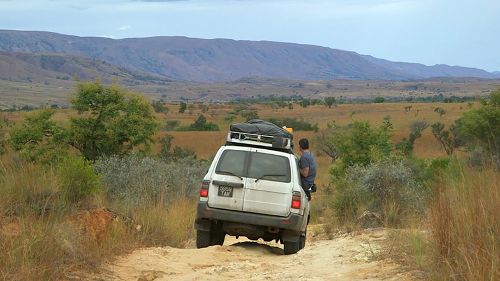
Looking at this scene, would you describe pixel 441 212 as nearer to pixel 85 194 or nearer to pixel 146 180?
pixel 85 194

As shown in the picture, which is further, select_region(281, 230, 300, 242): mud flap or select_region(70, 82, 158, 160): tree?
select_region(70, 82, 158, 160): tree

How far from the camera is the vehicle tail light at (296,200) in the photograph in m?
11.2

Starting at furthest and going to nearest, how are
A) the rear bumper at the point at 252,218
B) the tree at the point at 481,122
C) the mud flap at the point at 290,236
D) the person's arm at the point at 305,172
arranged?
the tree at the point at 481,122
the person's arm at the point at 305,172
the mud flap at the point at 290,236
the rear bumper at the point at 252,218

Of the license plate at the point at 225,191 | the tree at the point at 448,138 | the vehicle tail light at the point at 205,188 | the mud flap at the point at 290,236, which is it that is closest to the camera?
the license plate at the point at 225,191

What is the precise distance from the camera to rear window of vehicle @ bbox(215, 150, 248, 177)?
450 inches

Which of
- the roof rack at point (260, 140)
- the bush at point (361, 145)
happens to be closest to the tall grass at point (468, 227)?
the roof rack at point (260, 140)

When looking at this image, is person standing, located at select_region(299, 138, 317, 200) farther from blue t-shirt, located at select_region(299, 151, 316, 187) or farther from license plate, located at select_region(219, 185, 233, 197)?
license plate, located at select_region(219, 185, 233, 197)

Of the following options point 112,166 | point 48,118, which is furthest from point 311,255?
point 48,118

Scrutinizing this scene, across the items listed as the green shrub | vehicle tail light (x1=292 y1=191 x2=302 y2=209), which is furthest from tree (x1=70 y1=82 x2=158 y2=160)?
vehicle tail light (x1=292 y1=191 x2=302 y2=209)

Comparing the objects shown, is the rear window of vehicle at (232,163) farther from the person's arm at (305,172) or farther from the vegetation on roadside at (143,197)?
the person's arm at (305,172)

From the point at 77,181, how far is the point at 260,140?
10.9ft

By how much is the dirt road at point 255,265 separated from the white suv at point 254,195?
47 centimetres

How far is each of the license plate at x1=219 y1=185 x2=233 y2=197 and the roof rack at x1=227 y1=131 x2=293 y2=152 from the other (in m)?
1.05

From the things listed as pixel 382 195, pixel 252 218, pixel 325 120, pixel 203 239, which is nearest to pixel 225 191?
pixel 252 218
